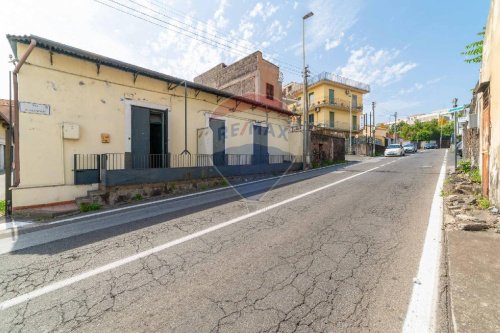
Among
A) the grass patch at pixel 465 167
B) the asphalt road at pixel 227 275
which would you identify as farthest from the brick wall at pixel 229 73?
the asphalt road at pixel 227 275

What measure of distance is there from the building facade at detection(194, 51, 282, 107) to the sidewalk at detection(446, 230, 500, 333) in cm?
1979

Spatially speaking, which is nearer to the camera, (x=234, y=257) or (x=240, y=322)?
(x=240, y=322)

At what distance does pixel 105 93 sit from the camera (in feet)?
28.7

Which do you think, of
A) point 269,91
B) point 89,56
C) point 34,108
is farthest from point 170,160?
point 269,91

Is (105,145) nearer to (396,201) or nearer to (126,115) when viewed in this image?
(126,115)

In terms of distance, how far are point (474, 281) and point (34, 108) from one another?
1037 cm

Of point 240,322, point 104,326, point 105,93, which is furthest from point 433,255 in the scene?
point 105,93

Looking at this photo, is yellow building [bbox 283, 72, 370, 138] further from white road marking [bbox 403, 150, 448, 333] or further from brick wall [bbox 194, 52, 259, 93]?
white road marking [bbox 403, 150, 448, 333]

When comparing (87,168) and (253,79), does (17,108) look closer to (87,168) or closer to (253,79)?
(87,168)

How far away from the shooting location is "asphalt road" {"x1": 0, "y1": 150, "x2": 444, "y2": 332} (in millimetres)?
2270

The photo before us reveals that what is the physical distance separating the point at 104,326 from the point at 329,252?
297 cm

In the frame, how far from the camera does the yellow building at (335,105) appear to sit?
37969 mm

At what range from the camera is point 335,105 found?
1508 inches

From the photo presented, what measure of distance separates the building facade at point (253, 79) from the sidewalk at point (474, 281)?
1979 cm
